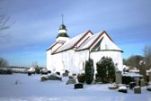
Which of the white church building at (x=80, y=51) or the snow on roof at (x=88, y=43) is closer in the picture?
the white church building at (x=80, y=51)

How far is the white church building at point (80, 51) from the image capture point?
38.0 m

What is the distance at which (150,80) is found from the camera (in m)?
29.5

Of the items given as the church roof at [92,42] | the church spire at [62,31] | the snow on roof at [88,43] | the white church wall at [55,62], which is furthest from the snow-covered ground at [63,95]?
the church spire at [62,31]

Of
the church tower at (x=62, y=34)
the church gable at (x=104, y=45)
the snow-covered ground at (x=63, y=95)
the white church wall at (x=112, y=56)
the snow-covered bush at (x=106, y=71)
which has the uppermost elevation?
the church tower at (x=62, y=34)

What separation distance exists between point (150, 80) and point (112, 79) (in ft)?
14.0

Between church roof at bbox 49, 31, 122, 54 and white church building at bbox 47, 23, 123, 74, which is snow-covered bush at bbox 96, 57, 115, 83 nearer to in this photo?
white church building at bbox 47, 23, 123, 74

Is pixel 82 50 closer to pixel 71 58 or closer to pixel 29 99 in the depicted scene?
pixel 71 58

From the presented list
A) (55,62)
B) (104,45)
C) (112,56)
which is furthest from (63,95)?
(55,62)

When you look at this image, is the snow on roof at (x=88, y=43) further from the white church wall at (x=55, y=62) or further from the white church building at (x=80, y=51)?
the white church wall at (x=55, y=62)

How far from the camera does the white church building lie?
38.0 metres

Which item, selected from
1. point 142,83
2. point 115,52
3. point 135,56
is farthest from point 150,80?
point 135,56

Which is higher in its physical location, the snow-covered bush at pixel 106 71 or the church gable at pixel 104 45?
the church gable at pixel 104 45

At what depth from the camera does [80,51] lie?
41.7m

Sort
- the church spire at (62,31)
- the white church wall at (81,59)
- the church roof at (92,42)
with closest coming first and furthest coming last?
the church roof at (92,42)
the white church wall at (81,59)
the church spire at (62,31)
